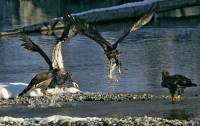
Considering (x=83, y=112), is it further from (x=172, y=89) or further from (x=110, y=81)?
(x=110, y=81)

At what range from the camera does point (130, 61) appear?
1471 inches

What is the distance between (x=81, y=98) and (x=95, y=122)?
20.0 feet

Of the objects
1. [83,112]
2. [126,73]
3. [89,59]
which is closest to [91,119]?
[83,112]

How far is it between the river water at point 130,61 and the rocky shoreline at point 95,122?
1.43 meters

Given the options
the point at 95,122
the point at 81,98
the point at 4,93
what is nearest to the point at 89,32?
the point at 81,98

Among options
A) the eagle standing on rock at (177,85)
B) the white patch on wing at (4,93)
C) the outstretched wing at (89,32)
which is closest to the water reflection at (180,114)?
the eagle standing on rock at (177,85)

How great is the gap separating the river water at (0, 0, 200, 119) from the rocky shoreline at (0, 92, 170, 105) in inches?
41.4

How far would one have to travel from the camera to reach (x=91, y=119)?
19.2 metres

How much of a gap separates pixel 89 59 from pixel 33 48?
1061 cm

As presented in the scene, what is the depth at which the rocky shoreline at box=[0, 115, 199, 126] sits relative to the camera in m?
18.4

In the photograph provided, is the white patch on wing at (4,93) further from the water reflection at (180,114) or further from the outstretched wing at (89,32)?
the water reflection at (180,114)

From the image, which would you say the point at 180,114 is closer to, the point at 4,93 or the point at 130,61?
the point at 4,93

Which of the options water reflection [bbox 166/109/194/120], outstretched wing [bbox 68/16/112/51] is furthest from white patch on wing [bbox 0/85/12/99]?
water reflection [bbox 166/109/194/120]

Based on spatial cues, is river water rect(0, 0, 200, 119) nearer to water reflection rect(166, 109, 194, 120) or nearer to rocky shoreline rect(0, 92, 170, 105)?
water reflection rect(166, 109, 194, 120)
